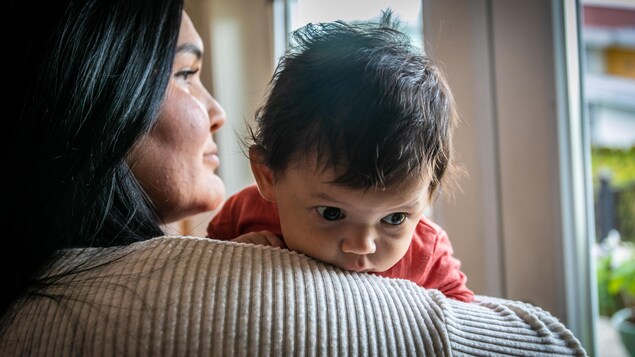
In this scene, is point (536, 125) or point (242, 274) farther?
point (536, 125)

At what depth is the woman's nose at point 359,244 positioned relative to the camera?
632 millimetres

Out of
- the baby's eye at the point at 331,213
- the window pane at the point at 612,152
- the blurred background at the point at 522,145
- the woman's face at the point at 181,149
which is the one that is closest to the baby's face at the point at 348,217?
the baby's eye at the point at 331,213

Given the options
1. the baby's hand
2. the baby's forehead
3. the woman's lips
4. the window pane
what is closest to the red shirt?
the baby's hand

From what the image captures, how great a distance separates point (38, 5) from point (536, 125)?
0.75 metres

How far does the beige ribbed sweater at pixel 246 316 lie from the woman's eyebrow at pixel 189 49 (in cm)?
42

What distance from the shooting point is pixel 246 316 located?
52 centimetres

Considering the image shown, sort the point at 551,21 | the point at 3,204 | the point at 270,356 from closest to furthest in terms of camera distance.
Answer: the point at 270,356
the point at 3,204
the point at 551,21

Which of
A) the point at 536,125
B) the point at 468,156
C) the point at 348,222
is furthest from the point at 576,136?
the point at 348,222

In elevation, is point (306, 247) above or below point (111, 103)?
below

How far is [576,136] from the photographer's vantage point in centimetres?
89

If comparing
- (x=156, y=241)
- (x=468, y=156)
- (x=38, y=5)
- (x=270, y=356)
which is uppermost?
(x=38, y=5)

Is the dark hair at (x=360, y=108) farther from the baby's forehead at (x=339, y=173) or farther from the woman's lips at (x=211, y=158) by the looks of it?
the woman's lips at (x=211, y=158)

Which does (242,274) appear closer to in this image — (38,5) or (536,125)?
(38,5)

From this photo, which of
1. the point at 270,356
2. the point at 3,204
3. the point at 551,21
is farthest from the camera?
the point at 551,21
